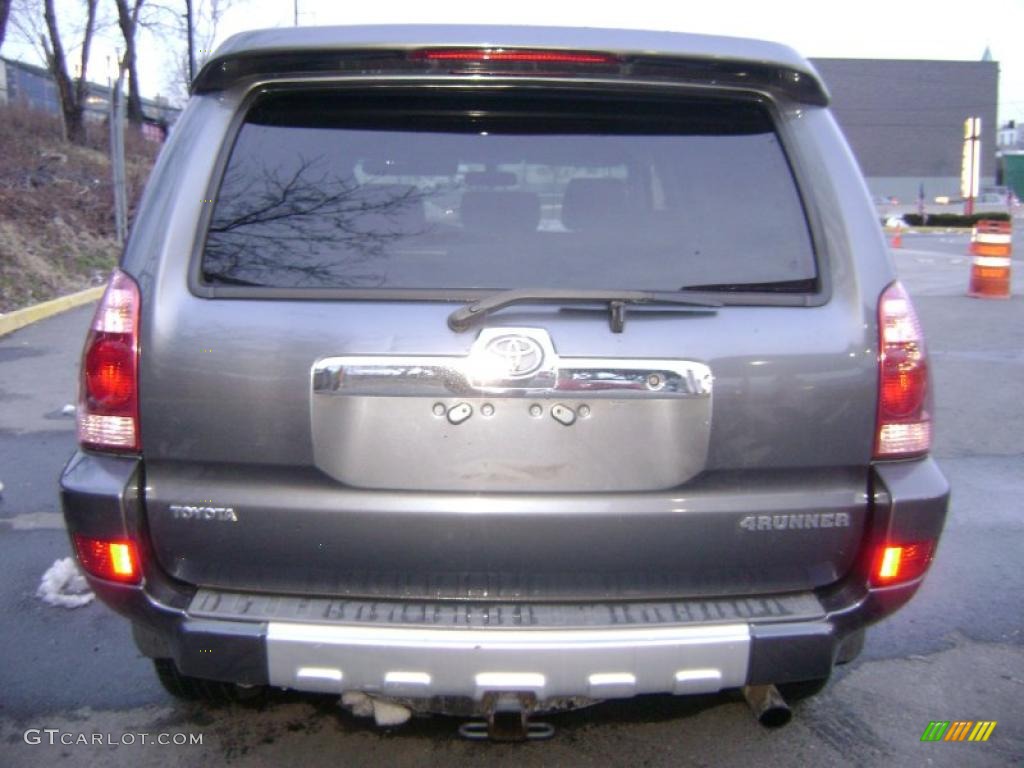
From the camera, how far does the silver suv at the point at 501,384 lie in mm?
2453

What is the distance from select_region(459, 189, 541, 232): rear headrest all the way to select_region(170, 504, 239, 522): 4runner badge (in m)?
0.95

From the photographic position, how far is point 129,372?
8.29 feet

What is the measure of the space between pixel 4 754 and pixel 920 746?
9.30 ft

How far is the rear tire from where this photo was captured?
3156mm

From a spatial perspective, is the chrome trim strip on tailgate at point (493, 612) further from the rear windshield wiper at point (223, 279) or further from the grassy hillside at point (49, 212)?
the grassy hillside at point (49, 212)

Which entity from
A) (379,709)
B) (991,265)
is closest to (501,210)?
(379,709)

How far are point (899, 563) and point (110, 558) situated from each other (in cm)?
196

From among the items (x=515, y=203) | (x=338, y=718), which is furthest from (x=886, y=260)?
(x=338, y=718)

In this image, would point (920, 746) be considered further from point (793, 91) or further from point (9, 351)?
point (9, 351)

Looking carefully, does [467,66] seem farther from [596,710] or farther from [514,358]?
[596,710]

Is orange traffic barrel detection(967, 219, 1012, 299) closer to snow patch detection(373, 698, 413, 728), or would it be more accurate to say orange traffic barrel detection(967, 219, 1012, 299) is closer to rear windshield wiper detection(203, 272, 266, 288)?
snow patch detection(373, 698, 413, 728)

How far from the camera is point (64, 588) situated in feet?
14.5

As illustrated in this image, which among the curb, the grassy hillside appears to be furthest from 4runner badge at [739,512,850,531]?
the grassy hillside

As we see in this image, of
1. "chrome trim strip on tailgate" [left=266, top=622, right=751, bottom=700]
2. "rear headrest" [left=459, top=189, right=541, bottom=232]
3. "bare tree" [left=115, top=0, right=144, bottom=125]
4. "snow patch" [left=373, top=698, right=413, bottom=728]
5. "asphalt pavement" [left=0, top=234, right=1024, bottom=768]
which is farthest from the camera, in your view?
"bare tree" [left=115, top=0, right=144, bottom=125]
